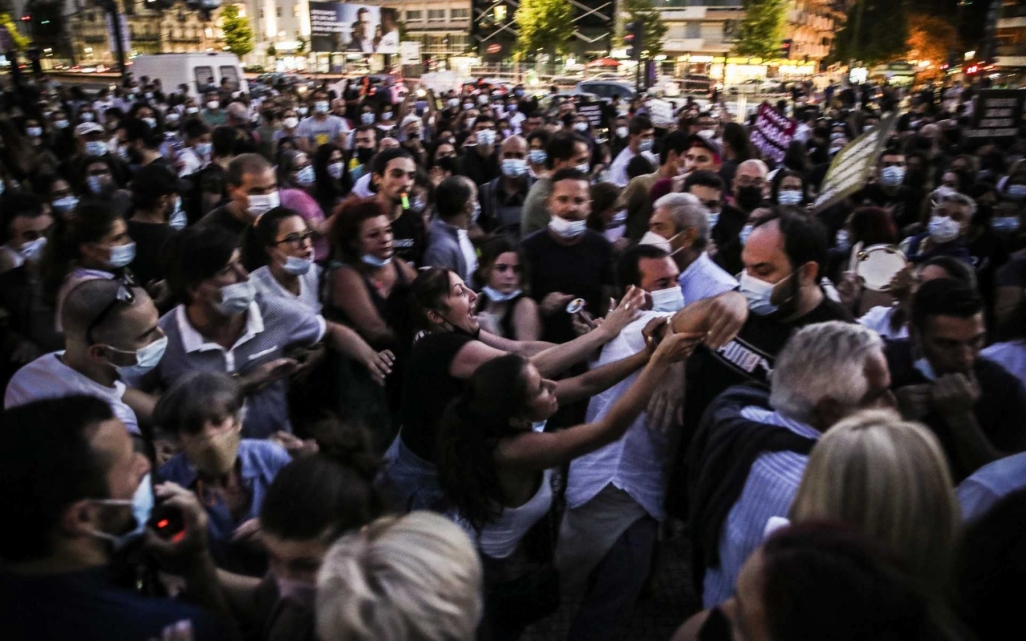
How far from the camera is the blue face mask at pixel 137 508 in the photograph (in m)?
1.67

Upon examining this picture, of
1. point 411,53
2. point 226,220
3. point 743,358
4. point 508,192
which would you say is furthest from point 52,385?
point 411,53

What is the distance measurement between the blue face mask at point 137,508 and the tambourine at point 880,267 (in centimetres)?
366

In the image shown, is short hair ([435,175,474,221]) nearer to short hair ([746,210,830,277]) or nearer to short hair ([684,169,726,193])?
short hair ([684,169,726,193])

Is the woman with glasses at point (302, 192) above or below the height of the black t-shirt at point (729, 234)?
above

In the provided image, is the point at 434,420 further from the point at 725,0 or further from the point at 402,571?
the point at 725,0

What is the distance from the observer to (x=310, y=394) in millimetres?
3574

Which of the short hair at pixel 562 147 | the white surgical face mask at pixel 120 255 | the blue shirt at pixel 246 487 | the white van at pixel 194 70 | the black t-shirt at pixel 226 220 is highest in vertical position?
the white van at pixel 194 70

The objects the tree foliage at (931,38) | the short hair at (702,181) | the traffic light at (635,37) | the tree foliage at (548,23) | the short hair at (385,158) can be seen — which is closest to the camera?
the short hair at (702,181)

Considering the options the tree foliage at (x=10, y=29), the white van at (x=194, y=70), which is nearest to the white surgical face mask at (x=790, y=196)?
the white van at (x=194, y=70)

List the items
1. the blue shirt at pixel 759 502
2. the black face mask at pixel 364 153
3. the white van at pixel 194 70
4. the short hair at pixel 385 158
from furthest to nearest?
the white van at pixel 194 70 < the black face mask at pixel 364 153 < the short hair at pixel 385 158 < the blue shirt at pixel 759 502

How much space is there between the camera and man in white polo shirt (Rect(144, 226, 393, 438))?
9.78 feet

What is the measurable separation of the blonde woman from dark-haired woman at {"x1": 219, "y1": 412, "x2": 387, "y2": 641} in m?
1.11

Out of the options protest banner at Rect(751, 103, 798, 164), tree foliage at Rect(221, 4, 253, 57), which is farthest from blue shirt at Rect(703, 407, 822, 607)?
tree foliage at Rect(221, 4, 253, 57)

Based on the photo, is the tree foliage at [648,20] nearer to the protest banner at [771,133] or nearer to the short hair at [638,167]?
the protest banner at [771,133]
